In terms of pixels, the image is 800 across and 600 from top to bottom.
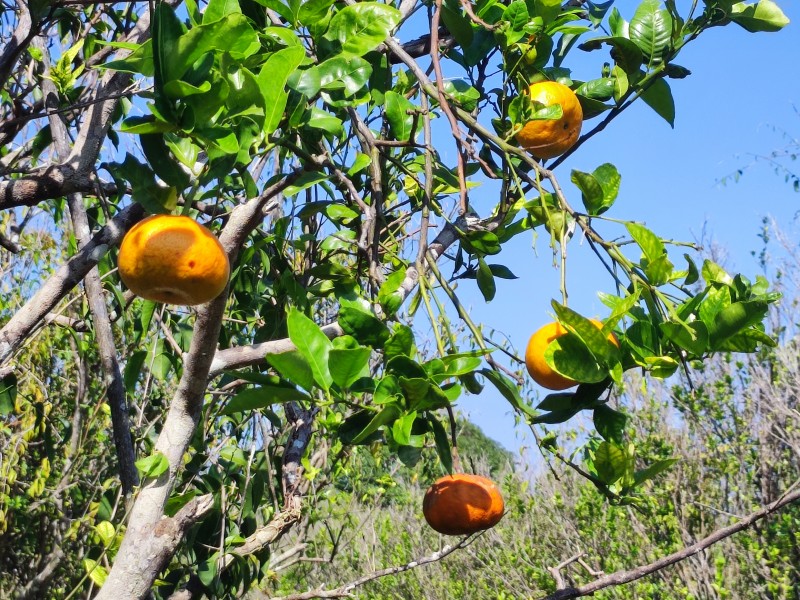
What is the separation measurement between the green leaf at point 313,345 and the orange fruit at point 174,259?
10 centimetres

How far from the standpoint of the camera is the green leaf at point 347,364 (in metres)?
0.87

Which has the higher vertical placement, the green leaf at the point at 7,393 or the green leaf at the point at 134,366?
the green leaf at the point at 7,393

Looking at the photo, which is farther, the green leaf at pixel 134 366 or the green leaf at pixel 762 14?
the green leaf at pixel 134 366

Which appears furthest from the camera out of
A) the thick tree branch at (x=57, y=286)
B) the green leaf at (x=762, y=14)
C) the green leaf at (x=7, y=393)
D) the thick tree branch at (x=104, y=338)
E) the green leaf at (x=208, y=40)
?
the green leaf at (x=7, y=393)

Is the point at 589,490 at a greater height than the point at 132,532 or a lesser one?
greater

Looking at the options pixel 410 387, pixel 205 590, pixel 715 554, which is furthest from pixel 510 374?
pixel 715 554

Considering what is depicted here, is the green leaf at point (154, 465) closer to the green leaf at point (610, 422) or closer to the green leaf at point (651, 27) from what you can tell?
the green leaf at point (610, 422)

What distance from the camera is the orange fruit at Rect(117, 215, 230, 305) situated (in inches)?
34.0

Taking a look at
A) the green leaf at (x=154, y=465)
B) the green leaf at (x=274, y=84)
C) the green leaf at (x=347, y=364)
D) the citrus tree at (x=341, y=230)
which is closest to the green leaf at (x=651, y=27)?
the citrus tree at (x=341, y=230)

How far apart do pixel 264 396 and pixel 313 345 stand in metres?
0.11

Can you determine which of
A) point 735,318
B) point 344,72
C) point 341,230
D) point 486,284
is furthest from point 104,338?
point 735,318

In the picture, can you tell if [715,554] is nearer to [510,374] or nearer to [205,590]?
[205,590]

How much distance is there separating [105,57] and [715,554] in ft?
10.9

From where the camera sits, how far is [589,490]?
4.26 meters
